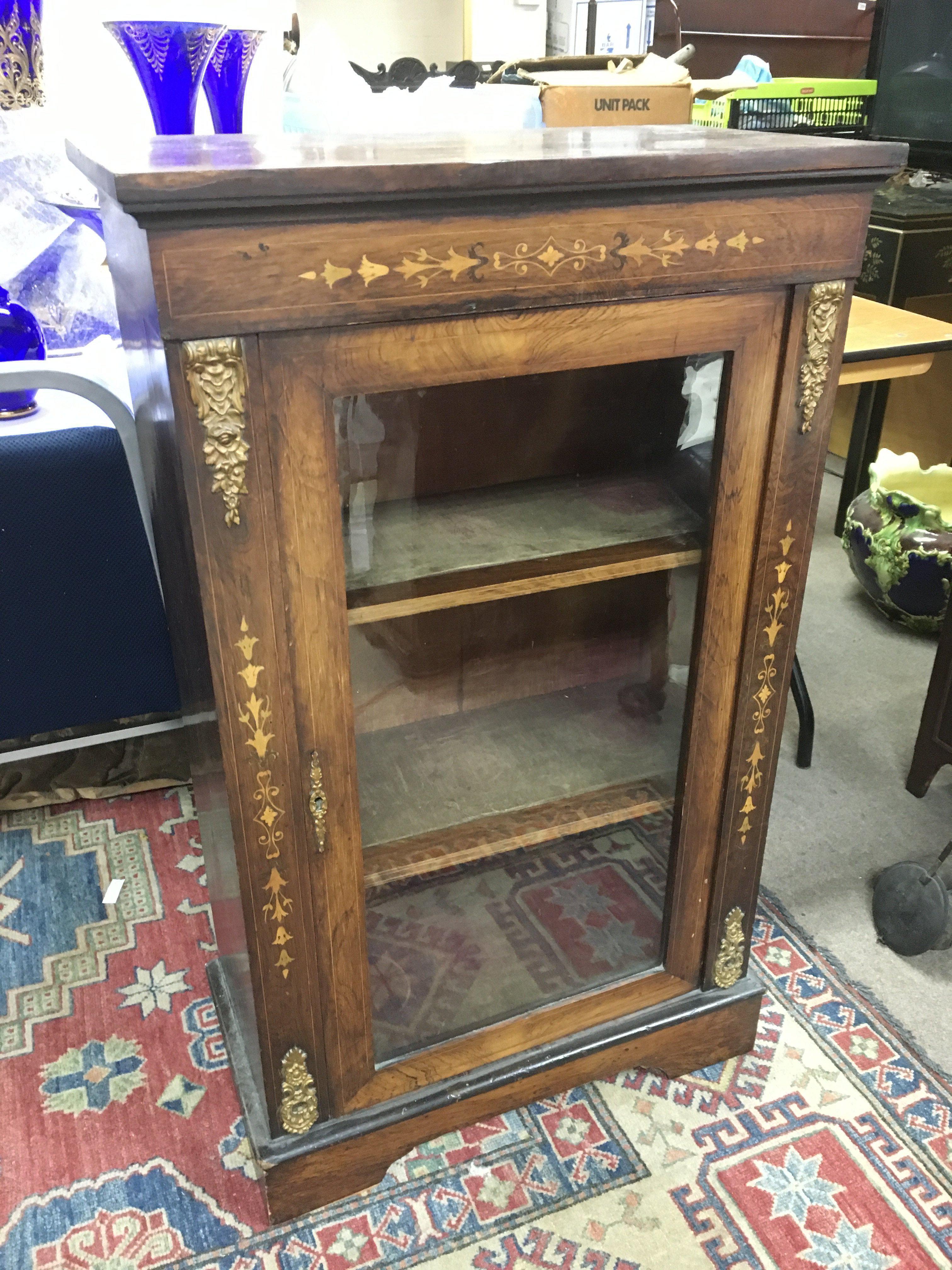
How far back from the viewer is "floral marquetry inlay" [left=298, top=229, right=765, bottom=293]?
2.20 ft

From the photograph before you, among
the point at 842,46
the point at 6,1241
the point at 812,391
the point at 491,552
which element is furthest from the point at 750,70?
the point at 6,1241

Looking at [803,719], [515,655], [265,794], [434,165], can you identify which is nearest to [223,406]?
[434,165]

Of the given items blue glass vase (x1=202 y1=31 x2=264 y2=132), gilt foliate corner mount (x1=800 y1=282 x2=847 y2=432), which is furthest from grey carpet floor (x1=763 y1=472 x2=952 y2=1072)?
blue glass vase (x1=202 y1=31 x2=264 y2=132)

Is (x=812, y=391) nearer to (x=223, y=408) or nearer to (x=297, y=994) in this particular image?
(x=223, y=408)

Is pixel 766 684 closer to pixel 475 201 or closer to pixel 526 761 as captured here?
pixel 526 761

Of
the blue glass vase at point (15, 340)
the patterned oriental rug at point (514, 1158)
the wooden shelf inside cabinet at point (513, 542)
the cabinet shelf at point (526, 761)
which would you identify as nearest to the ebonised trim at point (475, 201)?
the wooden shelf inside cabinet at point (513, 542)

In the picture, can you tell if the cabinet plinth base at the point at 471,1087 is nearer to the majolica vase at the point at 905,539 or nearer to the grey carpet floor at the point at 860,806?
the grey carpet floor at the point at 860,806

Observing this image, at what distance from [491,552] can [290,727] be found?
0.23 metres

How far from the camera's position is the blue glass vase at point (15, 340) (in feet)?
4.36

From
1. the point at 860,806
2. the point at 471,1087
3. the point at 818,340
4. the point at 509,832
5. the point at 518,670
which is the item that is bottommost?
the point at 860,806

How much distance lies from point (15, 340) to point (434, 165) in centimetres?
91

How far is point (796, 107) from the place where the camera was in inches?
87.2

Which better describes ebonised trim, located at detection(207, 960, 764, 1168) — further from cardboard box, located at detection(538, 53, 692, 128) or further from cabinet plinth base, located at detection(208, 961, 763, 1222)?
cardboard box, located at detection(538, 53, 692, 128)

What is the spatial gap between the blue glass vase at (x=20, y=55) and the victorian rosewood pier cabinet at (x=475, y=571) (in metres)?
0.67
